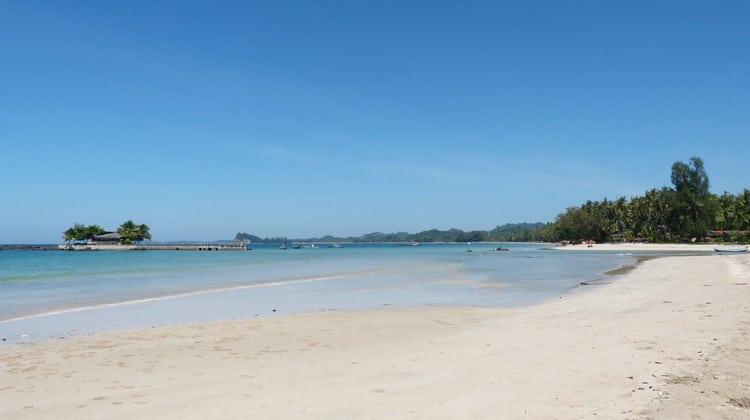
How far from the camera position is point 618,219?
140 meters

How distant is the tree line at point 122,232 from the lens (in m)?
142

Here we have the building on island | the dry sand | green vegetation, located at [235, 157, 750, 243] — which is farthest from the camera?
the building on island

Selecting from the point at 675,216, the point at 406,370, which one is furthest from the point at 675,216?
the point at 406,370

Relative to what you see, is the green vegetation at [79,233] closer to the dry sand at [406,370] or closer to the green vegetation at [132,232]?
the green vegetation at [132,232]

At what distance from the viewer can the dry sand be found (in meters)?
5.78

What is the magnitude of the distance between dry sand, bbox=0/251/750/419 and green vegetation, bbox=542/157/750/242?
112 m

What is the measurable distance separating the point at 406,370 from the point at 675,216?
435ft

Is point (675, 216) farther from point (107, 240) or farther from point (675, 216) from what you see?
point (107, 240)

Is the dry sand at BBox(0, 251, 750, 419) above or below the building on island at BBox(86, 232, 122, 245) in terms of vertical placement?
below

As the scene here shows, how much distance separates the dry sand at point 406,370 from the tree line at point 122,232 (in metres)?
145

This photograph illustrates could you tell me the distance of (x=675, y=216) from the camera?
391 feet

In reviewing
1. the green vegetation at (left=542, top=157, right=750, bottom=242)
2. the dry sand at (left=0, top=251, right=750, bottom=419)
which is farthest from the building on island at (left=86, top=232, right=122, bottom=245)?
the dry sand at (left=0, top=251, right=750, bottom=419)

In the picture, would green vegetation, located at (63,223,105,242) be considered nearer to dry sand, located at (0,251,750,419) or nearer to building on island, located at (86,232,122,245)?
building on island, located at (86,232,122,245)

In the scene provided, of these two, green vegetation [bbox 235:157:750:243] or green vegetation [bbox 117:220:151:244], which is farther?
green vegetation [bbox 117:220:151:244]
